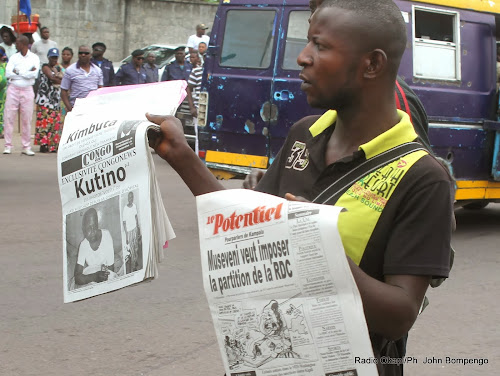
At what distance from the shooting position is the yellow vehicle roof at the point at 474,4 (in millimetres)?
8094

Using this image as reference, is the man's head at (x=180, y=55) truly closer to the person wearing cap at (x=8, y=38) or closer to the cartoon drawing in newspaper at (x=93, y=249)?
the person wearing cap at (x=8, y=38)

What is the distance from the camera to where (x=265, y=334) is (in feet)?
5.68

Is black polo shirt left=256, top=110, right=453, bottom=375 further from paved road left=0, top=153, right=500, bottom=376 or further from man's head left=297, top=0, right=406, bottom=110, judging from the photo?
paved road left=0, top=153, right=500, bottom=376

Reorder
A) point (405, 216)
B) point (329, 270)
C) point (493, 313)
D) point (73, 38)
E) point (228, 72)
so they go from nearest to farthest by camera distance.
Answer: point (329, 270) < point (405, 216) < point (493, 313) < point (228, 72) < point (73, 38)

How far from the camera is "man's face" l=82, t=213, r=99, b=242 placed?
1992 millimetres

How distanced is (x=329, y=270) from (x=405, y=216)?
0.84 feet

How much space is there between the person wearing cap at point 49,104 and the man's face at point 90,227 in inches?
486

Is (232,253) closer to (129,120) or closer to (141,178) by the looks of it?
(141,178)

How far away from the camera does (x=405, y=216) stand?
1.83 meters

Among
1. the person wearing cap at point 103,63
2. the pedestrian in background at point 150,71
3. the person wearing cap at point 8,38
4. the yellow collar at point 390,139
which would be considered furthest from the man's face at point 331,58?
the person wearing cap at point 8,38

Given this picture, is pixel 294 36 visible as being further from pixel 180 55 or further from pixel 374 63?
pixel 180 55

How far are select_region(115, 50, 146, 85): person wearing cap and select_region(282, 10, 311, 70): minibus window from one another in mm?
7554

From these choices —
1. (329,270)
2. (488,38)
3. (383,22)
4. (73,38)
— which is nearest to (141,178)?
(329,270)

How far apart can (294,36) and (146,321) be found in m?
3.70
